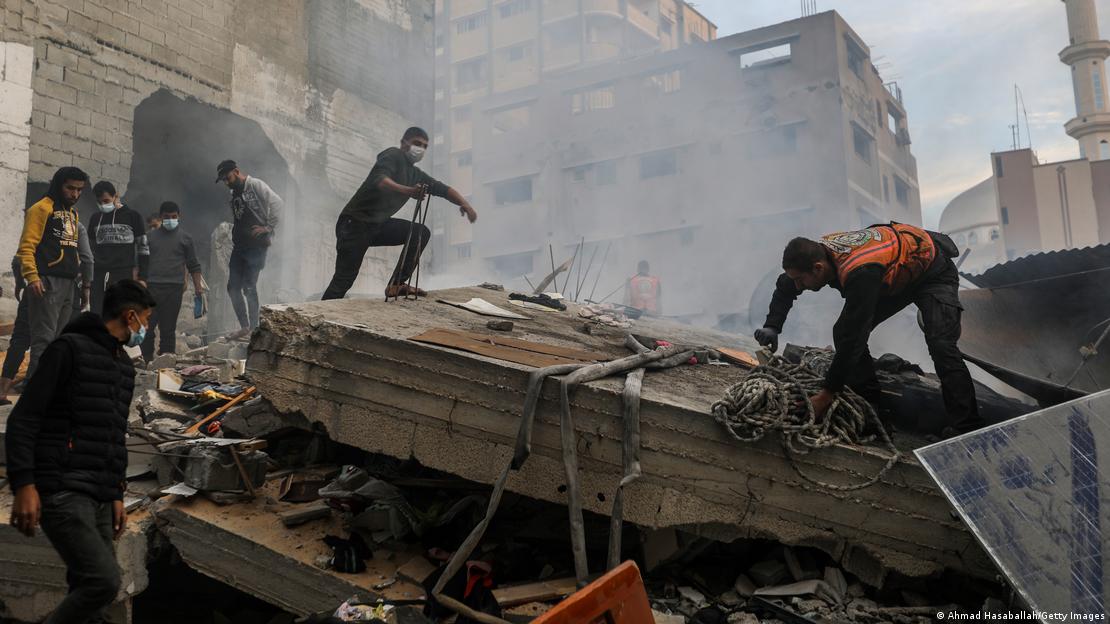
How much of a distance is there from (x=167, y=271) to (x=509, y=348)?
15.9 ft

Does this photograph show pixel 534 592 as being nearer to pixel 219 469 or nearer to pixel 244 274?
pixel 219 469

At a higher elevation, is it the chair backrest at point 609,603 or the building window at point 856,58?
the building window at point 856,58

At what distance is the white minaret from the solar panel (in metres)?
36.2

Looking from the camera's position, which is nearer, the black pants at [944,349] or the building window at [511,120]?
the black pants at [944,349]

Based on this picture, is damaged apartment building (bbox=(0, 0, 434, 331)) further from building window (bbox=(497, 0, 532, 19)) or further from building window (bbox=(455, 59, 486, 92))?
building window (bbox=(455, 59, 486, 92))

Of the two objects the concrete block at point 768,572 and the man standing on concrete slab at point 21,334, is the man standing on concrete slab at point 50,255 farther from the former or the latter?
the concrete block at point 768,572

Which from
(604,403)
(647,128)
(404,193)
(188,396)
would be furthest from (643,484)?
(647,128)

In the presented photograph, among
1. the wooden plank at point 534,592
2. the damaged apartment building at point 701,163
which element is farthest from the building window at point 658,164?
the wooden plank at point 534,592

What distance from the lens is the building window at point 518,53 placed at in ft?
136

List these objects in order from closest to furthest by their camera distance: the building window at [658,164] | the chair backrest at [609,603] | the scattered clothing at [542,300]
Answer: the chair backrest at [609,603], the scattered clothing at [542,300], the building window at [658,164]

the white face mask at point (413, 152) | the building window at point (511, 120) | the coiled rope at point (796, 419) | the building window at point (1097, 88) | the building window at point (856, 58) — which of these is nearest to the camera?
the coiled rope at point (796, 419)

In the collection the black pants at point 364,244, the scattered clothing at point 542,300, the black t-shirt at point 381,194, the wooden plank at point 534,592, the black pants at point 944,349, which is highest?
the black t-shirt at point 381,194

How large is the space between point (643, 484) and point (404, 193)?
2.84m

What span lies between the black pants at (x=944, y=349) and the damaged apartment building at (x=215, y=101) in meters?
9.40
